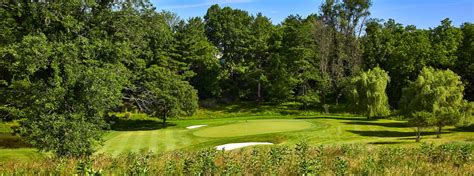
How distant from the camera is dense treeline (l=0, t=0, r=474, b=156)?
21234 mm

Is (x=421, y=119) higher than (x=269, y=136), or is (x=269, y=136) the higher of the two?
(x=421, y=119)

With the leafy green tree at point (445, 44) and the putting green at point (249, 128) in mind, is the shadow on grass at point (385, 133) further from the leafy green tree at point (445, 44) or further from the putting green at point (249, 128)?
the leafy green tree at point (445, 44)

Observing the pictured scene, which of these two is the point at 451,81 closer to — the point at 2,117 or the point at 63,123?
the point at 63,123

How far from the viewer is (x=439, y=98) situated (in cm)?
3131

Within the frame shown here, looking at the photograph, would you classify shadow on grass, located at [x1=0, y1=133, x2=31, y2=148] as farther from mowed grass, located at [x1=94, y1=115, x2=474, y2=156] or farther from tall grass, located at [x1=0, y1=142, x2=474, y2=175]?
tall grass, located at [x1=0, y1=142, x2=474, y2=175]

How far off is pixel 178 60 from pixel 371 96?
88.6 ft

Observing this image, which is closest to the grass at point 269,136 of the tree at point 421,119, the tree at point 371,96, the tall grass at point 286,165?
the tree at point 421,119

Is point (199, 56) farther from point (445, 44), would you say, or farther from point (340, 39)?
point (445, 44)

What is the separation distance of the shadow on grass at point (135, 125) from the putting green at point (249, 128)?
30.0 feet

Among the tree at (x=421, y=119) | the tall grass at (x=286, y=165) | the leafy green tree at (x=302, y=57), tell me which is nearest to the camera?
the tall grass at (x=286, y=165)

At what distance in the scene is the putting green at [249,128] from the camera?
3319cm

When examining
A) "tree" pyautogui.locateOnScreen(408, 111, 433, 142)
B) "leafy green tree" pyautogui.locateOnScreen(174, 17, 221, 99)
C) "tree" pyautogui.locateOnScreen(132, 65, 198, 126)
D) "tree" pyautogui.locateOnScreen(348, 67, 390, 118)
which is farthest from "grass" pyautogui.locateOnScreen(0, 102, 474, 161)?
"leafy green tree" pyautogui.locateOnScreen(174, 17, 221, 99)

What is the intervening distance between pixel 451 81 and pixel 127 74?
24.2m

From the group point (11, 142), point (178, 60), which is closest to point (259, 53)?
point (178, 60)
